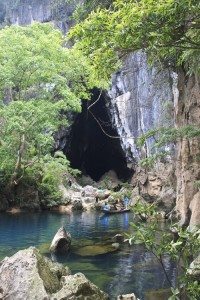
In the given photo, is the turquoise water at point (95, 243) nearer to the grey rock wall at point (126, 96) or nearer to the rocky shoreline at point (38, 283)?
the rocky shoreline at point (38, 283)

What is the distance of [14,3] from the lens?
38.7 metres

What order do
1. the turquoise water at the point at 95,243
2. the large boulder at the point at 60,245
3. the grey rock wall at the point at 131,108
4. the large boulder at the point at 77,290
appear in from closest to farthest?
the large boulder at the point at 77,290, the turquoise water at the point at 95,243, the large boulder at the point at 60,245, the grey rock wall at the point at 131,108

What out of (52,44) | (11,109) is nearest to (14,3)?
(52,44)

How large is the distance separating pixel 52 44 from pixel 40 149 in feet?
20.7

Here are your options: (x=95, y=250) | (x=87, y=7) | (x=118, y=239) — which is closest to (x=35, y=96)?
(x=87, y=7)

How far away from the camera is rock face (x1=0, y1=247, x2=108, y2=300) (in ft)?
23.0

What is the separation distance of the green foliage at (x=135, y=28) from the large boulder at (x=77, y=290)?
12.2 feet

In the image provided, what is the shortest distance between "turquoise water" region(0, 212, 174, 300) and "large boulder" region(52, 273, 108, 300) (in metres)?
1.14

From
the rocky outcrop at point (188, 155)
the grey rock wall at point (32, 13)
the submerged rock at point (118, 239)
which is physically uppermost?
the grey rock wall at point (32, 13)

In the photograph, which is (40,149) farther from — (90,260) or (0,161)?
(90,260)

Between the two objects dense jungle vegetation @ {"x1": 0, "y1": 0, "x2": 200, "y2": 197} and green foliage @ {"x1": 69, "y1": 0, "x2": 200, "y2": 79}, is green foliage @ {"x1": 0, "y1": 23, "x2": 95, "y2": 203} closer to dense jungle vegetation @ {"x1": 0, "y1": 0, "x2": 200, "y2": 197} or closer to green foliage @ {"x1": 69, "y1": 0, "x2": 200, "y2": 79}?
dense jungle vegetation @ {"x1": 0, "y1": 0, "x2": 200, "y2": 197}

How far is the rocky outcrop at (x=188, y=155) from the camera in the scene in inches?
433

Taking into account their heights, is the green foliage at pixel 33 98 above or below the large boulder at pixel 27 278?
above

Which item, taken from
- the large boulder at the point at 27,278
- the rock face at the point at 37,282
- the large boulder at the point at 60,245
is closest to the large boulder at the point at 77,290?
the rock face at the point at 37,282
